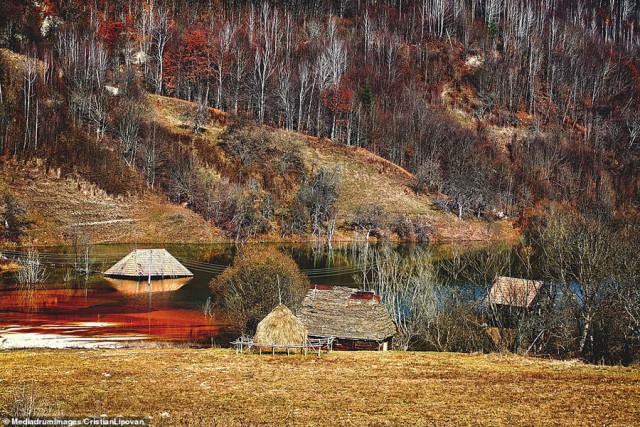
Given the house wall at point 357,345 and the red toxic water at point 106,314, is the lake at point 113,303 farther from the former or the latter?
the house wall at point 357,345

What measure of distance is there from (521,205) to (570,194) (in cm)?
1154

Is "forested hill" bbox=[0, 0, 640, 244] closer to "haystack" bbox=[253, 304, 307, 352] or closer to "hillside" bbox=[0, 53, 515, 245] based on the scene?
"hillside" bbox=[0, 53, 515, 245]

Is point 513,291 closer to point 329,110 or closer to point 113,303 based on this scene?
point 113,303

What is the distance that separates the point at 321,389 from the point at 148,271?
145 feet

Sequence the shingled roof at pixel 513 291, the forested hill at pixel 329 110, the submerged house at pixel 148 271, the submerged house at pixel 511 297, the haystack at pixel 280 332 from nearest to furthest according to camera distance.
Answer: the haystack at pixel 280 332 → the submerged house at pixel 511 297 → the shingled roof at pixel 513 291 → the submerged house at pixel 148 271 → the forested hill at pixel 329 110

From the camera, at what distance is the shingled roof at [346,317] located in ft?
108

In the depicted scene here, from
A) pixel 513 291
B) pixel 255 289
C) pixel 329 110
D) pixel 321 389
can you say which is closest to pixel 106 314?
pixel 255 289

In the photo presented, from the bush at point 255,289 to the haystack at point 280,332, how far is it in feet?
23.6

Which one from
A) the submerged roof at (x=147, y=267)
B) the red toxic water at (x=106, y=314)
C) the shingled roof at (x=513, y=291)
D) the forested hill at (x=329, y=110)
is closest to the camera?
the shingled roof at (x=513, y=291)

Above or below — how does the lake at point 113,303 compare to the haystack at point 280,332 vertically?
below

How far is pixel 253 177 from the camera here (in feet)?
349

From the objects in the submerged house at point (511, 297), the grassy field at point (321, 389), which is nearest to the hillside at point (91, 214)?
the submerged house at point (511, 297)

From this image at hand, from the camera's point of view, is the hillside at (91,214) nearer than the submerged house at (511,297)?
No

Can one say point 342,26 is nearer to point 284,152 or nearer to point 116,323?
point 284,152
